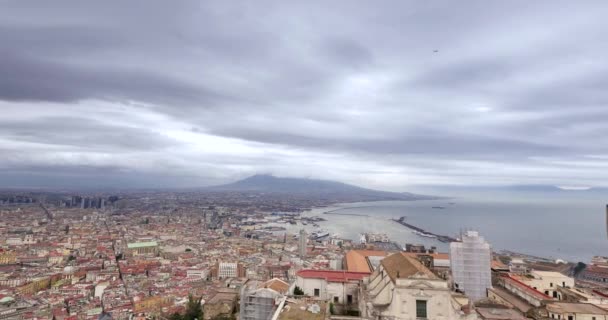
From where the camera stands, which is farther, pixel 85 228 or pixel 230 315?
pixel 85 228

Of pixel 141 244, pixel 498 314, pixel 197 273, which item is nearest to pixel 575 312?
pixel 498 314

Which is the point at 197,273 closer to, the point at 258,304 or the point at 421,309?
the point at 258,304

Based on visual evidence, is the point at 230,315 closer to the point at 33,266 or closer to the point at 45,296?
the point at 45,296

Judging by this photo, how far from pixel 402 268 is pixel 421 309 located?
63.3 inches

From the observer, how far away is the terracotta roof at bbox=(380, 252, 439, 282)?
12.8 metres

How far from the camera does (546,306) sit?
1339 centimetres

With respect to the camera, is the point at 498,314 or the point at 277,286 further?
the point at 277,286

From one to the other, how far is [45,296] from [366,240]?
1531 inches

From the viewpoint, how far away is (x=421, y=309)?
12.4 metres

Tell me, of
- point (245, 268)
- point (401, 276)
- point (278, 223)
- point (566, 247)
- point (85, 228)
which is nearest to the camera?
point (401, 276)

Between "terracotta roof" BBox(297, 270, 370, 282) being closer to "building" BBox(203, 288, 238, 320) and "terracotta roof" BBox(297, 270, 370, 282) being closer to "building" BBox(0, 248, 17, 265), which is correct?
"building" BBox(203, 288, 238, 320)

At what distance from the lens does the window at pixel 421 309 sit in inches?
488

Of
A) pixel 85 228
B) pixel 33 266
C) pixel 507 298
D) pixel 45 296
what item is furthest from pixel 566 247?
pixel 85 228

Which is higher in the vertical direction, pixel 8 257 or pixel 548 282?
pixel 548 282
